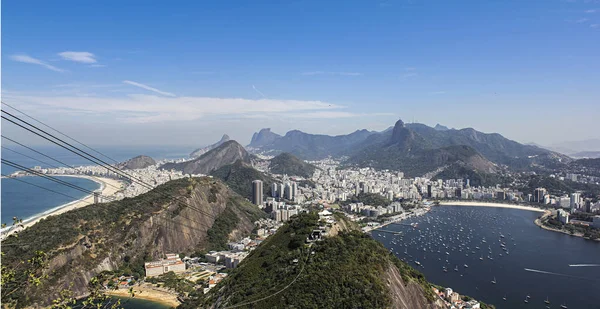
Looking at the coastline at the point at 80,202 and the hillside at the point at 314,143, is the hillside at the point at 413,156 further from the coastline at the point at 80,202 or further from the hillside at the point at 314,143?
the coastline at the point at 80,202

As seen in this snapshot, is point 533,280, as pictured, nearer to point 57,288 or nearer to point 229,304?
point 229,304

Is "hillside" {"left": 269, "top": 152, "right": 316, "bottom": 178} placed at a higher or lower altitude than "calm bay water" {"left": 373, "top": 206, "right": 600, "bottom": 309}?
higher

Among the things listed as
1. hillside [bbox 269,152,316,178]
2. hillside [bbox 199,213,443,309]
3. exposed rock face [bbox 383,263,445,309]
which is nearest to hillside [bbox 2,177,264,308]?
hillside [bbox 199,213,443,309]

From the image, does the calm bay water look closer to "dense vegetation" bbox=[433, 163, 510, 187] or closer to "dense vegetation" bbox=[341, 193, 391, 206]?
"dense vegetation" bbox=[341, 193, 391, 206]

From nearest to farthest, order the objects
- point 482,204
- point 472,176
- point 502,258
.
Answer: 1. point 502,258
2. point 482,204
3. point 472,176

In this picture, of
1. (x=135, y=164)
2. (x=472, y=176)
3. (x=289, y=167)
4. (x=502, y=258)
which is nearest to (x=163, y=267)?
(x=502, y=258)

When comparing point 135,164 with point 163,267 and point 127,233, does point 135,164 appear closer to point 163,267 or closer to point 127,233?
point 127,233
